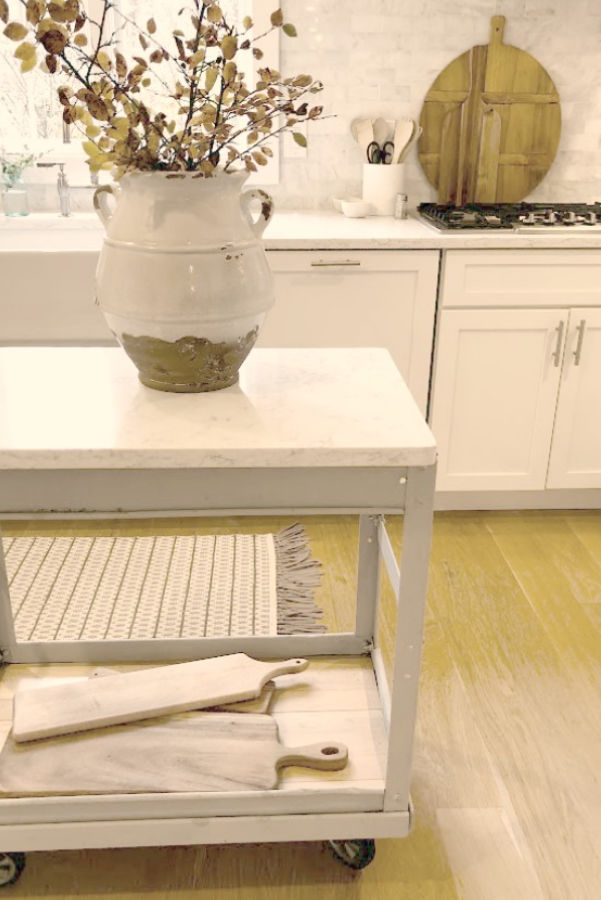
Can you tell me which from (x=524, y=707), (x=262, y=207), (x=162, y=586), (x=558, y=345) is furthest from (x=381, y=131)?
(x=524, y=707)

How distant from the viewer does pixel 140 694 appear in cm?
163

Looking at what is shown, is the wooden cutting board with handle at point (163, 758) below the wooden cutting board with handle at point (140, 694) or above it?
below

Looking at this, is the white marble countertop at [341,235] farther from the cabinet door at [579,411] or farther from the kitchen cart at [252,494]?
the kitchen cart at [252,494]

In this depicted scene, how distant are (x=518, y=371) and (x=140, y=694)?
5.71 ft

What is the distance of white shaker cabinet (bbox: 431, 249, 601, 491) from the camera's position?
2.71m

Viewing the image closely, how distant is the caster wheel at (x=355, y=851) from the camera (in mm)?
1554

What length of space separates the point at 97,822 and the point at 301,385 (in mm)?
810

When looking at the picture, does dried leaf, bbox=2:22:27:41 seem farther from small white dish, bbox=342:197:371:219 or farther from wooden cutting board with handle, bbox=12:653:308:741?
small white dish, bbox=342:197:371:219

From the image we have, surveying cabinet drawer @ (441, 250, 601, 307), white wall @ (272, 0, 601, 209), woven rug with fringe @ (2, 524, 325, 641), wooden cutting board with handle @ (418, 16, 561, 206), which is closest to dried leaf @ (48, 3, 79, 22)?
woven rug with fringe @ (2, 524, 325, 641)

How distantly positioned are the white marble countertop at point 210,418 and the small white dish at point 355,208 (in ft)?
5.35

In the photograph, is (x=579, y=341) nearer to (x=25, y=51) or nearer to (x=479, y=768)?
(x=479, y=768)

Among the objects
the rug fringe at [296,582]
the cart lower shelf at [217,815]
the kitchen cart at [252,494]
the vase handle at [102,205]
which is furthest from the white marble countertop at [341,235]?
the cart lower shelf at [217,815]

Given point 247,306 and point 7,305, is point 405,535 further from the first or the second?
point 7,305

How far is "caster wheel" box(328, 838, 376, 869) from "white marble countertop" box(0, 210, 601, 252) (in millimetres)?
1728
